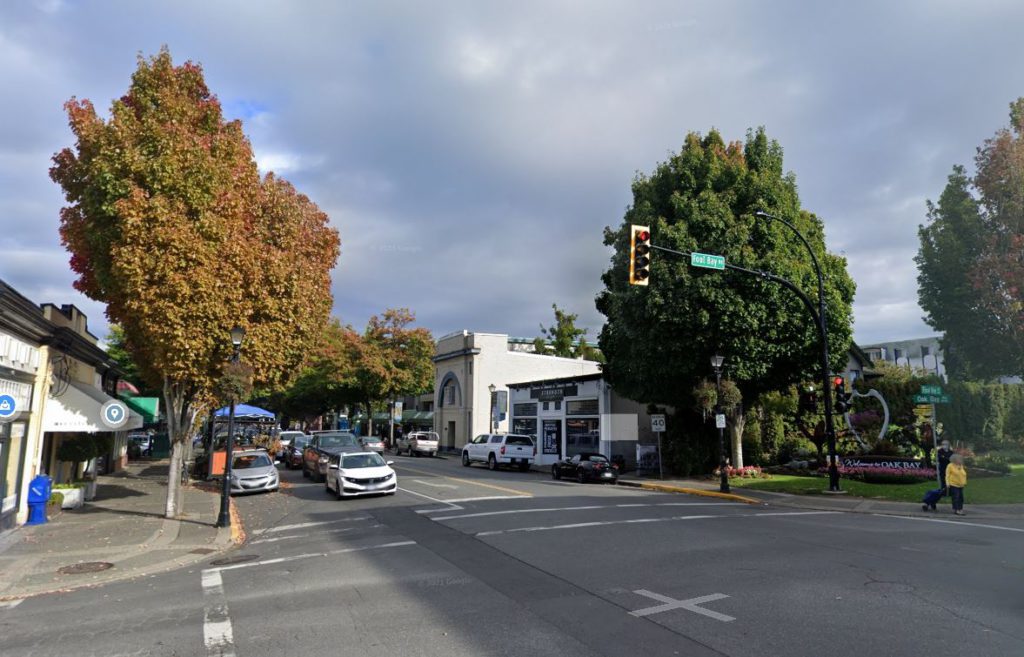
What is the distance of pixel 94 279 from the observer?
16.7 metres

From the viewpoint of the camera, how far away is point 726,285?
23531 mm

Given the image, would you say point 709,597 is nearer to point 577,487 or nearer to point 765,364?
point 577,487

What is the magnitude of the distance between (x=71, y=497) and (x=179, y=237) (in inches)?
353

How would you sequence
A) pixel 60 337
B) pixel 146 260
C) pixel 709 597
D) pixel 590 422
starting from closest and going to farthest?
pixel 709 597, pixel 146 260, pixel 60 337, pixel 590 422

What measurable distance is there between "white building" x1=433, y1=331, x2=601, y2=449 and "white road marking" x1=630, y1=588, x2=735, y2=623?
139ft

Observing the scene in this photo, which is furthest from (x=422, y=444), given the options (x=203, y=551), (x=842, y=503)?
(x=203, y=551)

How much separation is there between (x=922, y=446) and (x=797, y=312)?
360 inches

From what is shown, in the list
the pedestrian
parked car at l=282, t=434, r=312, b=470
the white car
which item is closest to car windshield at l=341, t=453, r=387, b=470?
the white car

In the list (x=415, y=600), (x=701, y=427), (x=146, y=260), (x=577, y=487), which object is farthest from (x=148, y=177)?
(x=701, y=427)

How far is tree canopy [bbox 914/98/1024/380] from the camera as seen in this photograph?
32.2m

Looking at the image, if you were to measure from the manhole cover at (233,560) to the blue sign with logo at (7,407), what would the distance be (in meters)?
5.14

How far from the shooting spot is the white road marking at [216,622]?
249 inches

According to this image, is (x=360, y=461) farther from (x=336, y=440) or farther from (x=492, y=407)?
(x=492, y=407)

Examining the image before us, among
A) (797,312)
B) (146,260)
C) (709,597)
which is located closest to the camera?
(709,597)
